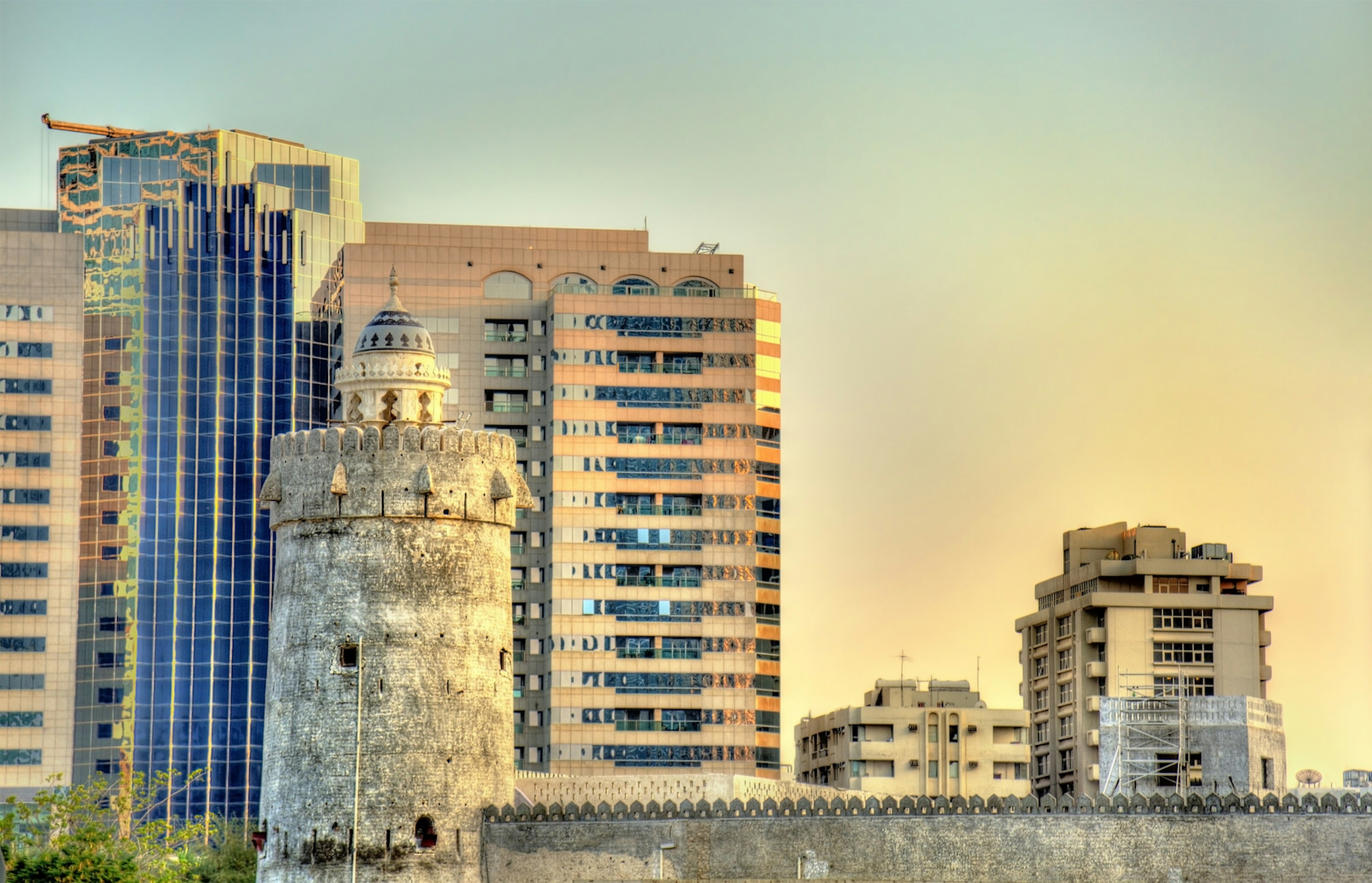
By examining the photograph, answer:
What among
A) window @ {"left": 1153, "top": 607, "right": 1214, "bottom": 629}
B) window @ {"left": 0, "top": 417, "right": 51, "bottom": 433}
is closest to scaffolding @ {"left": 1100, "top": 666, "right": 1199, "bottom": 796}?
window @ {"left": 1153, "top": 607, "right": 1214, "bottom": 629}

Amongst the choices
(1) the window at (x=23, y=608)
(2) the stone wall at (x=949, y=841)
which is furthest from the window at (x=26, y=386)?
(2) the stone wall at (x=949, y=841)

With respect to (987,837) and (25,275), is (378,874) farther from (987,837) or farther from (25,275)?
(25,275)

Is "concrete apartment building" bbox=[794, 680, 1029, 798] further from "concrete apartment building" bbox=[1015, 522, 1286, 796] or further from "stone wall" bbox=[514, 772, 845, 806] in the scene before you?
"stone wall" bbox=[514, 772, 845, 806]

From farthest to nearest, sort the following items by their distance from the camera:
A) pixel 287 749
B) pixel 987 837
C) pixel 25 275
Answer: pixel 25 275
pixel 287 749
pixel 987 837

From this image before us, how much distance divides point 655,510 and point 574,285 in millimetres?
Answer: 16478

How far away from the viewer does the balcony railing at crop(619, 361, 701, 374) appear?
465 ft

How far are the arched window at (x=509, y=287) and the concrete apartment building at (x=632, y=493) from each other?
17.1 inches

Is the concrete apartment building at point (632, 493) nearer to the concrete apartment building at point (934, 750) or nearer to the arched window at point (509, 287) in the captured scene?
the arched window at point (509, 287)

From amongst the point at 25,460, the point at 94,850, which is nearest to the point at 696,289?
the point at 25,460

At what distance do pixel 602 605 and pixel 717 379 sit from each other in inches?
622

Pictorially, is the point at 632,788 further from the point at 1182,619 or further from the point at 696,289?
the point at 1182,619

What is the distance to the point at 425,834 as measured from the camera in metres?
70.1

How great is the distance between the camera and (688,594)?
457ft

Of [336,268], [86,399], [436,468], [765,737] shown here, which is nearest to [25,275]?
[86,399]
